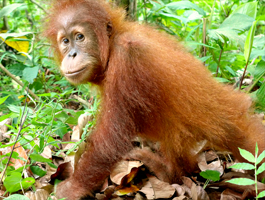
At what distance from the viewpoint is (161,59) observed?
313 cm

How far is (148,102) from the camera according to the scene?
10.3 ft

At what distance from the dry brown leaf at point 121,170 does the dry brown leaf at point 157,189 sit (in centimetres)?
26

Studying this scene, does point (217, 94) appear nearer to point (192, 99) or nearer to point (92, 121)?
point (192, 99)

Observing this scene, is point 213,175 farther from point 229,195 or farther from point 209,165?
point 209,165

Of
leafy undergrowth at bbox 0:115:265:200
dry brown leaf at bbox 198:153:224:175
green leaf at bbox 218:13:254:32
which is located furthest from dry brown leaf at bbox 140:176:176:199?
green leaf at bbox 218:13:254:32

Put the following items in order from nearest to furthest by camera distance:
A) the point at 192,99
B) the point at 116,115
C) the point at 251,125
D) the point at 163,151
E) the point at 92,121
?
the point at 116,115
the point at 192,99
the point at 251,125
the point at 92,121
the point at 163,151

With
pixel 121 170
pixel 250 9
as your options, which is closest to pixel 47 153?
pixel 121 170

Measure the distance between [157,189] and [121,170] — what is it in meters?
0.46

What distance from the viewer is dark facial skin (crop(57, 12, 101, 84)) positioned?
3270 mm

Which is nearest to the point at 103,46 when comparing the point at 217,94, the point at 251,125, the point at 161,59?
the point at 161,59

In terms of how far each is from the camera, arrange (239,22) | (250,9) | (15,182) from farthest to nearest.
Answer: (250,9) → (239,22) → (15,182)

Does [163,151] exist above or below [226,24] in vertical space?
below

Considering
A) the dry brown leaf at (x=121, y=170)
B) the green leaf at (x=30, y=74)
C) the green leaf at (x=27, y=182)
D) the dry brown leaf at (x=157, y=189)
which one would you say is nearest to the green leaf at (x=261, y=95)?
the dry brown leaf at (x=157, y=189)

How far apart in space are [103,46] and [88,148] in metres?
1.08
